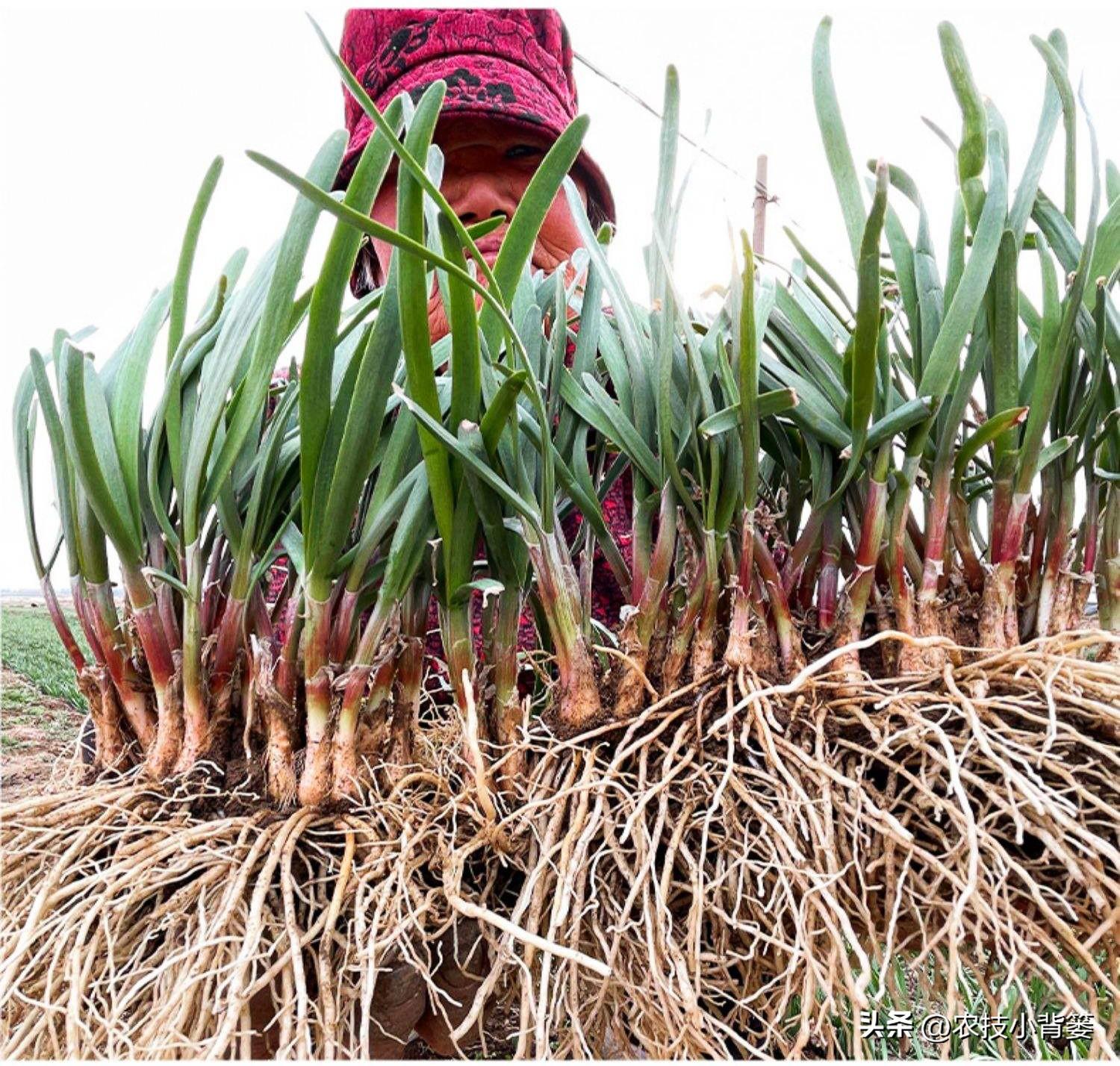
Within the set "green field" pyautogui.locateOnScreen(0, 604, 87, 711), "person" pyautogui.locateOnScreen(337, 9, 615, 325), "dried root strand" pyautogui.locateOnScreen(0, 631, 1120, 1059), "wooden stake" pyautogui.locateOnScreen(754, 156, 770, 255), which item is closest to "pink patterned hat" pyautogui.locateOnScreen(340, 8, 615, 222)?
"person" pyautogui.locateOnScreen(337, 9, 615, 325)

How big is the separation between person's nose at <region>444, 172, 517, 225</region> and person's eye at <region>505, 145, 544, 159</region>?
0.02 metres

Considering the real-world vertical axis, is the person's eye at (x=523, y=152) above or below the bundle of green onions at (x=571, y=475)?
above

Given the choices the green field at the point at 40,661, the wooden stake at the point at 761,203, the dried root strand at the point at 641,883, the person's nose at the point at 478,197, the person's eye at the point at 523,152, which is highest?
the wooden stake at the point at 761,203

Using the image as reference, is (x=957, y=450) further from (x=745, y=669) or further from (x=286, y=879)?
(x=286, y=879)

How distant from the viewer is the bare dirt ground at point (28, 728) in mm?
952

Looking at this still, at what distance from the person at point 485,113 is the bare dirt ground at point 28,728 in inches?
29.0

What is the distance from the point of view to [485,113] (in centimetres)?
64

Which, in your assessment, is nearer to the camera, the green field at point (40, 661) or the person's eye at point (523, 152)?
the person's eye at point (523, 152)

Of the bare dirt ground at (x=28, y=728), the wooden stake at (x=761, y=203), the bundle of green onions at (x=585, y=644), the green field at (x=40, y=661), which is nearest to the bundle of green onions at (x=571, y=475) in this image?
the bundle of green onions at (x=585, y=644)

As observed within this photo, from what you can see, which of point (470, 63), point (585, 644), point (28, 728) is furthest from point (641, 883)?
point (28, 728)

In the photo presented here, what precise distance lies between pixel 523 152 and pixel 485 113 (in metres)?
0.05

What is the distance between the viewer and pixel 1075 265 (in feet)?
1.25

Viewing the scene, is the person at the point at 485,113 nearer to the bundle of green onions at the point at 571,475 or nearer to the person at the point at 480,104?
the person at the point at 480,104

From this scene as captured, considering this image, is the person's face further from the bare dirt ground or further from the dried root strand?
the bare dirt ground
